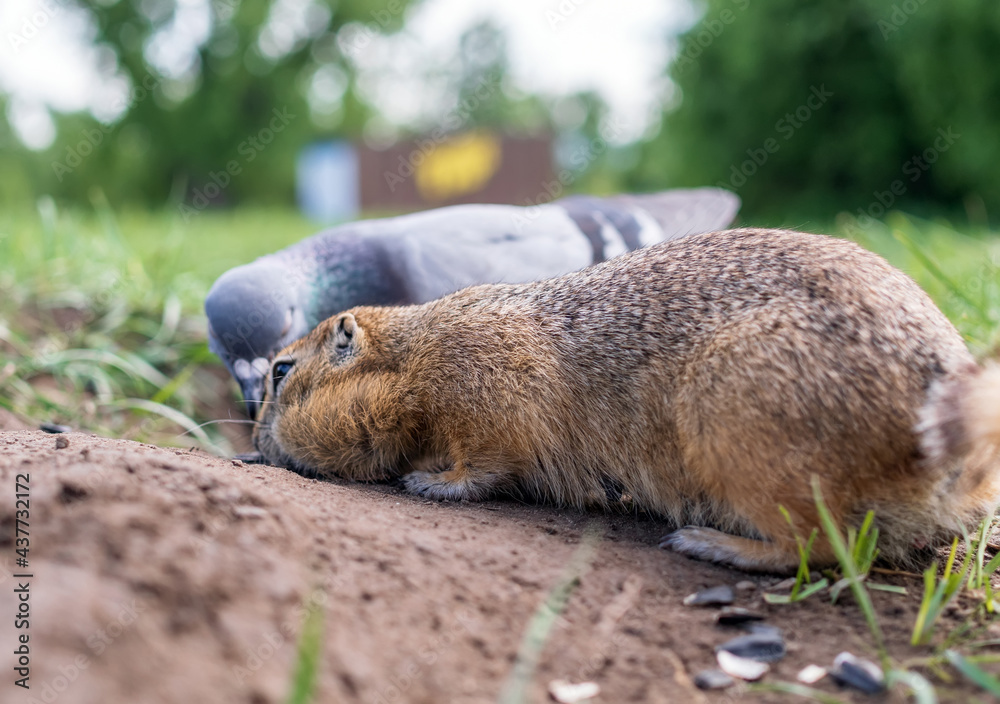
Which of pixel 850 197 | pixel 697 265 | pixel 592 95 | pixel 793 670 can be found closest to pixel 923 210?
pixel 850 197

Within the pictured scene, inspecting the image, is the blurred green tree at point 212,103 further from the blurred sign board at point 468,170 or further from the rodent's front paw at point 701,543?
the rodent's front paw at point 701,543

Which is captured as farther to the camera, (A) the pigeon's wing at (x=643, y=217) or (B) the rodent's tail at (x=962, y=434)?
(A) the pigeon's wing at (x=643, y=217)

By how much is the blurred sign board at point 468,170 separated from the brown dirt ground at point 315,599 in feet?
62.8

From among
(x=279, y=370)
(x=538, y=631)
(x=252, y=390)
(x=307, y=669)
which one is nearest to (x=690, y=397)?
(x=538, y=631)

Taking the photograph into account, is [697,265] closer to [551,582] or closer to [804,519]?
[804,519]

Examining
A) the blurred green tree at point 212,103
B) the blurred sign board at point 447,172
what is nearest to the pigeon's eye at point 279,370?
the blurred sign board at point 447,172

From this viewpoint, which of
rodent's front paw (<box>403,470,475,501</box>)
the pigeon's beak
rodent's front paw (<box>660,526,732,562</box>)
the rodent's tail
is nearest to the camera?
the rodent's tail

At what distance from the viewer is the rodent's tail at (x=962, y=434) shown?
2.09m

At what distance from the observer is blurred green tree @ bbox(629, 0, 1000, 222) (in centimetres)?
1130

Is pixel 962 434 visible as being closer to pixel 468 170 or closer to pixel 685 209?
pixel 685 209

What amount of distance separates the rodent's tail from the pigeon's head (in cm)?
319

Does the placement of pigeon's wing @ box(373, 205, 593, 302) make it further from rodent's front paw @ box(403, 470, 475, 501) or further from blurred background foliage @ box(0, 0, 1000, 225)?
blurred background foliage @ box(0, 0, 1000, 225)

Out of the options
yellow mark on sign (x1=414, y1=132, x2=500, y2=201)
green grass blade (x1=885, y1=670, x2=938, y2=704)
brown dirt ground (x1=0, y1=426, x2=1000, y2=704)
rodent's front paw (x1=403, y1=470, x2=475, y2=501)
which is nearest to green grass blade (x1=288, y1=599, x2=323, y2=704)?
brown dirt ground (x1=0, y1=426, x2=1000, y2=704)

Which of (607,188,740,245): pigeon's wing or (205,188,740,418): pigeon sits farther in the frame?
(607,188,740,245): pigeon's wing
